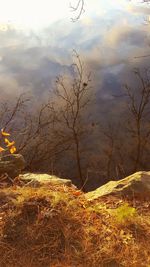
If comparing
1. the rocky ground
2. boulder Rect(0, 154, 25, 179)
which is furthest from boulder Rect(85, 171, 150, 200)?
boulder Rect(0, 154, 25, 179)

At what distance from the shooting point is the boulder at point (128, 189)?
7.22 meters

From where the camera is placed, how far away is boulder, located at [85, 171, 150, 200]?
284 inches

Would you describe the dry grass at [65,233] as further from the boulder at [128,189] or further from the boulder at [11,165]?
the boulder at [11,165]

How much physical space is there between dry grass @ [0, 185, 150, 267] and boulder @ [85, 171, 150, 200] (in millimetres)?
1104

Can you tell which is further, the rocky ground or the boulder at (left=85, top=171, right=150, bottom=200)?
the boulder at (left=85, top=171, right=150, bottom=200)

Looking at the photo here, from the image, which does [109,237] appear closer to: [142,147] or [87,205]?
[87,205]

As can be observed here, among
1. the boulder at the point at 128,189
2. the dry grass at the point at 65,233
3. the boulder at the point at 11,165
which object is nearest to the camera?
the dry grass at the point at 65,233

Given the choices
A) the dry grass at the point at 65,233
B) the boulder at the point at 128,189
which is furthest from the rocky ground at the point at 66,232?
the boulder at the point at 128,189

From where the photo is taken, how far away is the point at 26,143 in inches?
975

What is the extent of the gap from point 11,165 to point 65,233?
3.63 meters

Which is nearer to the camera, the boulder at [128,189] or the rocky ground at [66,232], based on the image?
the rocky ground at [66,232]

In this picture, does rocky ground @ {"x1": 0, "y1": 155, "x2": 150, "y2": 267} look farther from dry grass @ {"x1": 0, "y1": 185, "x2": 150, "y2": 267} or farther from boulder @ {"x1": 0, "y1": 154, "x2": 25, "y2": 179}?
boulder @ {"x1": 0, "y1": 154, "x2": 25, "y2": 179}

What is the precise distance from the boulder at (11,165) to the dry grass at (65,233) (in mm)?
2427

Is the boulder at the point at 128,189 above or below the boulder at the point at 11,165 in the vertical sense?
below
